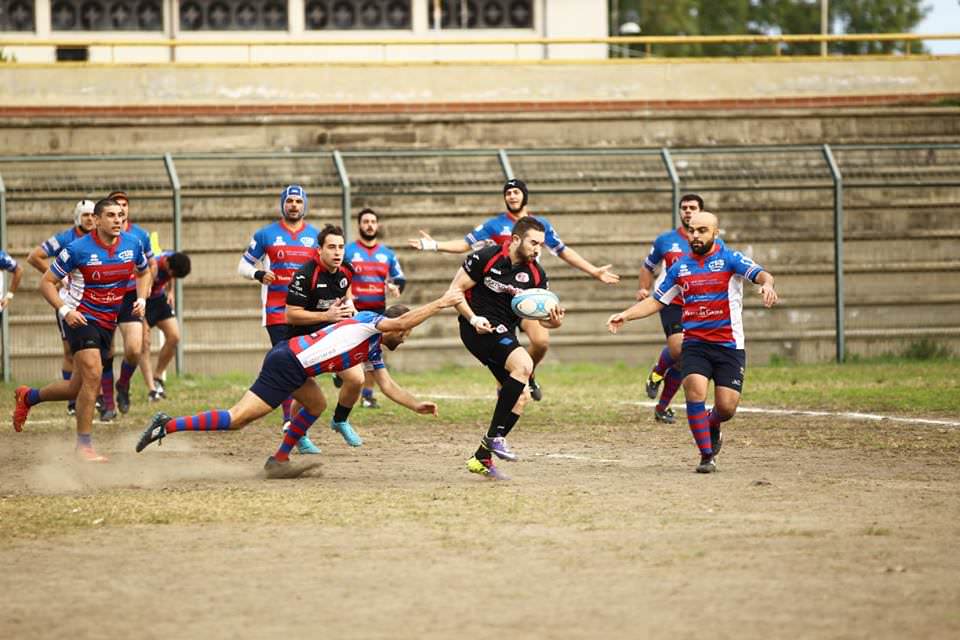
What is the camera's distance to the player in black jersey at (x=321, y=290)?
38.0 feet

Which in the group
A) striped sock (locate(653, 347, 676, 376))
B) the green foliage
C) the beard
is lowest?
striped sock (locate(653, 347, 676, 376))

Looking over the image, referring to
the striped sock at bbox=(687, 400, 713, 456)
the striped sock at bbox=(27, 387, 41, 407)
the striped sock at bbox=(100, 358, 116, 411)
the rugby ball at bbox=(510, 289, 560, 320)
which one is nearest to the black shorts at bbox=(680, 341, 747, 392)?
the striped sock at bbox=(687, 400, 713, 456)

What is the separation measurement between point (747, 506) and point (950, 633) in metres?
3.19

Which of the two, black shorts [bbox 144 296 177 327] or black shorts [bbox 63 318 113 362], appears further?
black shorts [bbox 144 296 177 327]

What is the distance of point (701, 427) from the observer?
11047 millimetres

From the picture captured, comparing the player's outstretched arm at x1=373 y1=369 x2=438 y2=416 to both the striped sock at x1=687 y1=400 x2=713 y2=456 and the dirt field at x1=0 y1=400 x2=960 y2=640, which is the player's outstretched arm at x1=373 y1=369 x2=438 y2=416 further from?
the striped sock at x1=687 y1=400 x2=713 y2=456

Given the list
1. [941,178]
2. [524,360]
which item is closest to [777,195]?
[941,178]

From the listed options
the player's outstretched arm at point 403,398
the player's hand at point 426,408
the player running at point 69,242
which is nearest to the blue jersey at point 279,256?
the player running at point 69,242

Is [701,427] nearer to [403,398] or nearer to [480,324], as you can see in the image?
[480,324]

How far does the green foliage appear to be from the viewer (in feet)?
189

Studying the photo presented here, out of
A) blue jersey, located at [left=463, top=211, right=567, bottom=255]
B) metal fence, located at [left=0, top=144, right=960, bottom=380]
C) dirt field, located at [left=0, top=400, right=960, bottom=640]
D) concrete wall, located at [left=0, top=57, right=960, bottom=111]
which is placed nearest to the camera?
dirt field, located at [left=0, top=400, right=960, bottom=640]

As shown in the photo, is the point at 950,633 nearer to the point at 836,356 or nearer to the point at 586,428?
the point at 586,428

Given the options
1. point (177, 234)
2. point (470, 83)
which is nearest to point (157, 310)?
point (177, 234)

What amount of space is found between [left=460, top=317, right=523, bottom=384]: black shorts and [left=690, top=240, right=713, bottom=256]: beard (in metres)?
1.48
